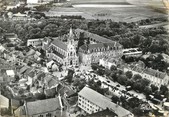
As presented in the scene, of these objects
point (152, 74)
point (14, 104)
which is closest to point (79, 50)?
point (152, 74)

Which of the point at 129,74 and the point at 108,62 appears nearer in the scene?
the point at 129,74

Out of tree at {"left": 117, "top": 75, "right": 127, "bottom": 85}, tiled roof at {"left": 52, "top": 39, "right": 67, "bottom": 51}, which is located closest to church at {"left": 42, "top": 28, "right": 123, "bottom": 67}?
tiled roof at {"left": 52, "top": 39, "right": 67, "bottom": 51}

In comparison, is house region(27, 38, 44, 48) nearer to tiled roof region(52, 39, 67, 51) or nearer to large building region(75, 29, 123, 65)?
tiled roof region(52, 39, 67, 51)

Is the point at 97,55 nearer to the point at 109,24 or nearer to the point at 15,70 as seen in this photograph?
the point at 109,24

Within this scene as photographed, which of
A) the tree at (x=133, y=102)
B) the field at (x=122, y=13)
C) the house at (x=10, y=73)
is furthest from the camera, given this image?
the field at (x=122, y=13)

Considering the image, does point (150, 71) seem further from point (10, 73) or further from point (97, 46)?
point (10, 73)

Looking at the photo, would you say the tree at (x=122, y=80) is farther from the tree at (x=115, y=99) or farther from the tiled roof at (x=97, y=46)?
the tiled roof at (x=97, y=46)

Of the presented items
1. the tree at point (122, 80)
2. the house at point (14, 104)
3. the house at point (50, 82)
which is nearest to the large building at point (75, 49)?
the tree at point (122, 80)
